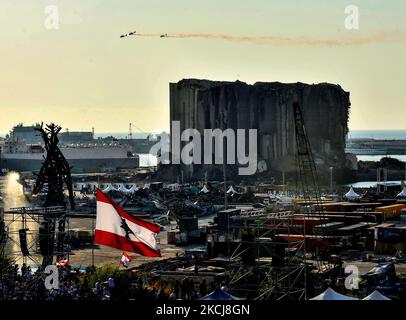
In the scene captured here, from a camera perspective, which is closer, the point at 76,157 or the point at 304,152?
the point at 304,152

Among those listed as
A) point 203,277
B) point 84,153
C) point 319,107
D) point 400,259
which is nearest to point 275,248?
point 203,277

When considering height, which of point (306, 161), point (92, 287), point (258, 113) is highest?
point (258, 113)

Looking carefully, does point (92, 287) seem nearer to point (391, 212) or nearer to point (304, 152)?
point (304, 152)

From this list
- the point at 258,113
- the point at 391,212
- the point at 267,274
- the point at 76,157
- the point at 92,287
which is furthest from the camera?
the point at 76,157

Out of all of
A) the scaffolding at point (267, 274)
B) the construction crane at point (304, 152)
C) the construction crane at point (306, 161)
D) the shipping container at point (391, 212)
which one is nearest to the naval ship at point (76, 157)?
the construction crane at point (304, 152)

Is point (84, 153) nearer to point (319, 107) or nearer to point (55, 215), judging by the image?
point (319, 107)

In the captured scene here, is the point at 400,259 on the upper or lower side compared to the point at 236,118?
lower

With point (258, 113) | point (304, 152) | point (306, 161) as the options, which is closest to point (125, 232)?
point (304, 152)

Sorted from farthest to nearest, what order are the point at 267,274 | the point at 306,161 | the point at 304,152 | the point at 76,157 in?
1. the point at 76,157
2. the point at 306,161
3. the point at 304,152
4. the point at 267,274
